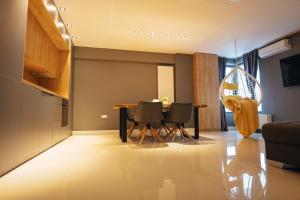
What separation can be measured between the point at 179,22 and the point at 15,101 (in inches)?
139

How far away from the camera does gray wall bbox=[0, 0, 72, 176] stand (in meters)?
1.74

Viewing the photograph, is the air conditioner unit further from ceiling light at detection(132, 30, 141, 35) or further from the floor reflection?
the floor reflection

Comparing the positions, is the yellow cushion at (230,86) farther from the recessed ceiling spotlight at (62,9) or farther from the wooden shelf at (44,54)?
the recessed ceiling spotlight at (62,9)

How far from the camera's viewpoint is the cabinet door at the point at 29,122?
85.3 inches

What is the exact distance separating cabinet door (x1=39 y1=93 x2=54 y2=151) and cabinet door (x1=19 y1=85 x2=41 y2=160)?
0.17 m

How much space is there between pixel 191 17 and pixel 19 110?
3.53 metres

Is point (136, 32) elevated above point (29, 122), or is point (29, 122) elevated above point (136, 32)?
point (136, 32)

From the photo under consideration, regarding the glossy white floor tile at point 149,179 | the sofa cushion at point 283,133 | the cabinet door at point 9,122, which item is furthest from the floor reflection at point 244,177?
the cabinet door at point 9,122

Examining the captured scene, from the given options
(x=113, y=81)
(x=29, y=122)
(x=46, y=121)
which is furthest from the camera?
(x=113, y=81)

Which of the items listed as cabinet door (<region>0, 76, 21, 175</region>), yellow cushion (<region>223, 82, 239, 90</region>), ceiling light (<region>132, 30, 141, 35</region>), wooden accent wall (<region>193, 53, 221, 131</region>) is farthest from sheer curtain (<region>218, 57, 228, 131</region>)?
cabinet door (<region>0, 76, 21, 175</region>)

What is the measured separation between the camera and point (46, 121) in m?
3.06

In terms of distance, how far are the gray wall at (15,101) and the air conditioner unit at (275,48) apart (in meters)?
5.59

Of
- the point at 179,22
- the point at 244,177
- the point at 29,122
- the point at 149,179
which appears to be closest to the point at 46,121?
the point at 29,122

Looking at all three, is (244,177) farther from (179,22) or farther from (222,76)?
(222,76)
